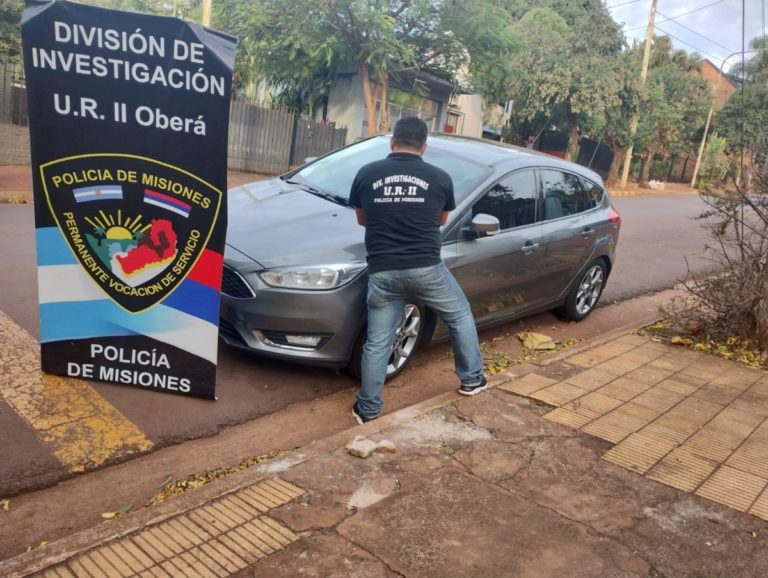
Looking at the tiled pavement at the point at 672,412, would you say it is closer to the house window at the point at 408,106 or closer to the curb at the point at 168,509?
the curb at the point at 168,509

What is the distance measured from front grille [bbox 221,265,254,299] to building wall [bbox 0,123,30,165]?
459 inches

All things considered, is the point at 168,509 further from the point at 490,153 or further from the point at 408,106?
the point at 408,106

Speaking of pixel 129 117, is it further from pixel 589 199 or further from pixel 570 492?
pixel 589 199

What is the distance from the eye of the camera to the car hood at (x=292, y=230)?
14.4ft

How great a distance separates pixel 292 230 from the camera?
15.3 ft

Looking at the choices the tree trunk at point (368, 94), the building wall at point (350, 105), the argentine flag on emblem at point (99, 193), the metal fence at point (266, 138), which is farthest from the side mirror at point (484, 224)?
the building wall at point (350, 105)

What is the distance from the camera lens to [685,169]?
152 feet

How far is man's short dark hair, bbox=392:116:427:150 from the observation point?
4066 millimetres

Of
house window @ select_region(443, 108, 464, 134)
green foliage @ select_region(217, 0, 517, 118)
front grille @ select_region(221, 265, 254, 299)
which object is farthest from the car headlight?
house window @ select_region(443, 108, 464, 134)

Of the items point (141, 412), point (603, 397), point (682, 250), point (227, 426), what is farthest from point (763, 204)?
point (682, 250)

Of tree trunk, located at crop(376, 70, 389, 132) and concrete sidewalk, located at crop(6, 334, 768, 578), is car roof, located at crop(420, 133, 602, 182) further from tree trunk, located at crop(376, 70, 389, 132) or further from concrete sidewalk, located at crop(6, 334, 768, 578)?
tree trunk, located at crop(376, 70, 389, 132)

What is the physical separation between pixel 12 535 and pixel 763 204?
5.87 m

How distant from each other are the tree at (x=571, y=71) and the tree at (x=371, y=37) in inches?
248

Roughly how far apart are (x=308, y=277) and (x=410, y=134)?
111cm
